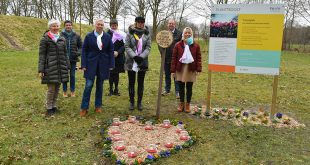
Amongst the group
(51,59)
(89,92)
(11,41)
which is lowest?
(89,92)

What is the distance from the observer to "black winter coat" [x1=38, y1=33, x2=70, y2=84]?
6.86 m

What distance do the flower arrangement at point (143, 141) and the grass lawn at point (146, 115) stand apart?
0.15m

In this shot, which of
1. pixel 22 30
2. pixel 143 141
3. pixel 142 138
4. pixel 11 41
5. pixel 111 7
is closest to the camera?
pixel 143 141

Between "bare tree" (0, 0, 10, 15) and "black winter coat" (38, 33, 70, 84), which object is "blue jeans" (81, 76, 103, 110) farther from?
"bare tree" (0, 0, 10, 15)

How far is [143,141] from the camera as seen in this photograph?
5.78 m

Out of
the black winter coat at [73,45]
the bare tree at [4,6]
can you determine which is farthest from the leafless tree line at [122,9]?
the black winter coat at [73,45]

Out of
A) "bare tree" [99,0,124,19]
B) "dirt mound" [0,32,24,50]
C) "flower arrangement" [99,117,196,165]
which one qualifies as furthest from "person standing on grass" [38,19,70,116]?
"bare tree" [99,0,124,19]

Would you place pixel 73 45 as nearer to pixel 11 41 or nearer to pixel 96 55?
pixel 96 55

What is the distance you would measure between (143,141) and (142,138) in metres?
0.16

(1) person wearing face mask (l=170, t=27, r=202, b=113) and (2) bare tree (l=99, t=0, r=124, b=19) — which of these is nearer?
(1) person wearing face mask (l=170, t=27, r=202, b=113)

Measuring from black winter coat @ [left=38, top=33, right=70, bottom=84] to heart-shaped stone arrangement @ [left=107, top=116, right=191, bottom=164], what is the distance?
5.49ft

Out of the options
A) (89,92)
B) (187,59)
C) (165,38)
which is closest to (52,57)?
(89,92)

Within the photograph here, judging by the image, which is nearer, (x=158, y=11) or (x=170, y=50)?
(x=170, y=50)

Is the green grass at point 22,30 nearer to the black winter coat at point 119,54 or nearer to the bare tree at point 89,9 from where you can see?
the bare tree at point 89,9
